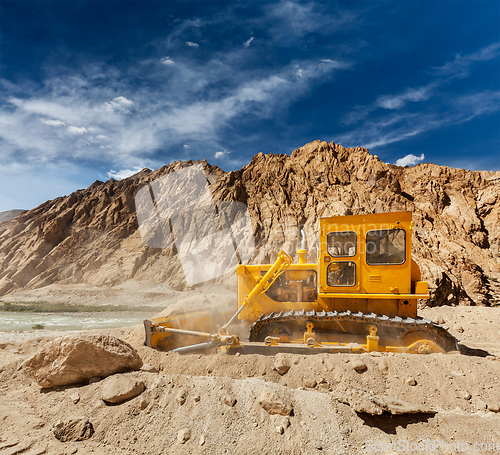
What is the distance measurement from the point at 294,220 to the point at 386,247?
99.1 feet

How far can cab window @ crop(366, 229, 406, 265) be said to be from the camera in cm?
636

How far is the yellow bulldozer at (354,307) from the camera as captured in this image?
19.6 ft

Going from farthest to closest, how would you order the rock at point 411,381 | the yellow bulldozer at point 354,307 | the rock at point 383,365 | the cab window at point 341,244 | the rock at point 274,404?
the cab window at point 341,244
the yellow bulldozer at point 354,307
the rock at point 383,365
the rock at point 411,381
the rock at point 274,404

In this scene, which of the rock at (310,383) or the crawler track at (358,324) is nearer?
the rock at (310,383)

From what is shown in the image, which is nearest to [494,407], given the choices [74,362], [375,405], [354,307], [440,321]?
[375,405]

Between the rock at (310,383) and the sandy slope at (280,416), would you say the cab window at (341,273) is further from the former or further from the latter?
the rock at (310,383)

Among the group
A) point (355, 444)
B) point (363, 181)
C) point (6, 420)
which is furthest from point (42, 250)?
point (355, 444)

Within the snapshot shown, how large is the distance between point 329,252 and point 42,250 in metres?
52.8

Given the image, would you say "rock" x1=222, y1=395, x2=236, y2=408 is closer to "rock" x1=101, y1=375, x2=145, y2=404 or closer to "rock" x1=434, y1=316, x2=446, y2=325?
"rock" x1=101, y1=375, x2=145, y2=404

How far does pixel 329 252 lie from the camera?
21.9ft

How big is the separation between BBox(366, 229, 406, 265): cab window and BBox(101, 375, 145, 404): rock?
196 inches

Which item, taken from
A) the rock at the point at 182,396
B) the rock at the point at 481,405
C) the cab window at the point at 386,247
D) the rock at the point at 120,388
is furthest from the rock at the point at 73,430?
the cab window at the point at 386,247

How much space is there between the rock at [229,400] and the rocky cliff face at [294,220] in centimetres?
2000

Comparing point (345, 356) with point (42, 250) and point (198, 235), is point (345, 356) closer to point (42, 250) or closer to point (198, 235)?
point (198, 235)
